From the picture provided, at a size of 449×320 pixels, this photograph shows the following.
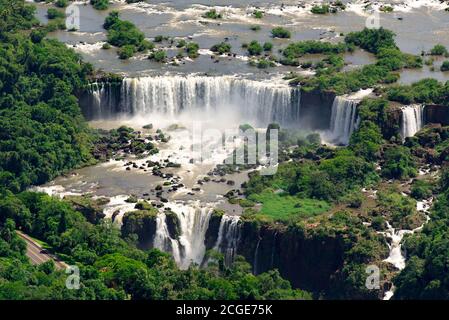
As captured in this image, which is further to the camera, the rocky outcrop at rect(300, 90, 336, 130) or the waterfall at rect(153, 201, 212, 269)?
the rocky outcrop at rect(300, 90, 336, 130)

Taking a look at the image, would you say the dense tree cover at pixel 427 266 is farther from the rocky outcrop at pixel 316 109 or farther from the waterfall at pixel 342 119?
the rocky outcrop at pixel 316 109

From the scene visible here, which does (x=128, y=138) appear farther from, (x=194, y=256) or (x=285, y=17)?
(x=285, y=17)

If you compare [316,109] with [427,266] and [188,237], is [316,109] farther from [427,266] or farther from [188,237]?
[427,266]

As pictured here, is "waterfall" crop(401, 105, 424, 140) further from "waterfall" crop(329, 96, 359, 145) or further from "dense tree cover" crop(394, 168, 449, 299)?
"dense tree cover" crop(394, 168, 449, 299)

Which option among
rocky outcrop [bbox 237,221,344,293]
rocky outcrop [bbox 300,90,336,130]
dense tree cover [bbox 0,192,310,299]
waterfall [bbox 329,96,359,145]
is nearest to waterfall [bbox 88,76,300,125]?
rocky outcrop [bbox 300,90,336,130]

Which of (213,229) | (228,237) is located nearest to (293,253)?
(228,237)
